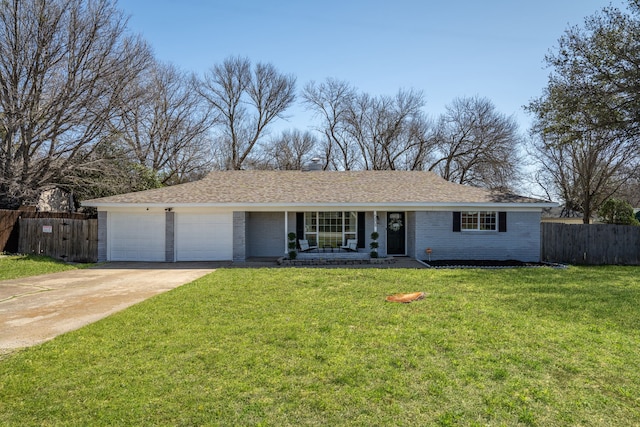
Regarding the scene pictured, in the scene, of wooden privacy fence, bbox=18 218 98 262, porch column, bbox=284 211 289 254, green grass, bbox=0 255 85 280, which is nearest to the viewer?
green grass, bbox=0 255 85 280

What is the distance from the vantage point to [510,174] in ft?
99.6

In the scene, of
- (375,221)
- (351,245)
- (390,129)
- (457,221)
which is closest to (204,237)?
(351,245)

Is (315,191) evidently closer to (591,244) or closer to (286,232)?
(286,232)

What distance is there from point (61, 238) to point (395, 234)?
13.1 meters

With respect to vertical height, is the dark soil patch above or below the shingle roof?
below

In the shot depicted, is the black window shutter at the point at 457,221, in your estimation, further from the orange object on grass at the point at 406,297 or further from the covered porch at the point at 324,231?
the orange object on grass at the point at 406,297

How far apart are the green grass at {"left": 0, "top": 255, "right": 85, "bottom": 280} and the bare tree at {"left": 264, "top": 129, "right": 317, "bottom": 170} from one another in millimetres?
22632

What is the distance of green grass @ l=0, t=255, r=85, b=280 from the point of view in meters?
11.6

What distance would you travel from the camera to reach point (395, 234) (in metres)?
16.2

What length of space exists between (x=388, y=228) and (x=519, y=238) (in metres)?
5.07

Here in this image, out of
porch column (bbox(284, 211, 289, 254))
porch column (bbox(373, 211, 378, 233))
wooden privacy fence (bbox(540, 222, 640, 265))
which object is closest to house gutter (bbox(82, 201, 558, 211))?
porch column (bbox(373, 211, 378, 233))

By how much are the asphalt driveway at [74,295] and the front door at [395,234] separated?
278 inches

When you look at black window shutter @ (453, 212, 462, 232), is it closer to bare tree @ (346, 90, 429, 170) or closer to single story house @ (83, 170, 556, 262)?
single story house @ (83, 170, 556, 262)

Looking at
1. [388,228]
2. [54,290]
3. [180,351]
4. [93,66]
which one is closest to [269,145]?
[93,66]
